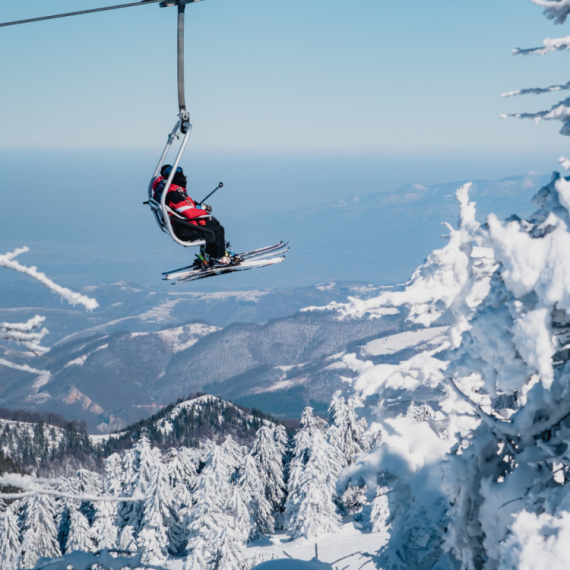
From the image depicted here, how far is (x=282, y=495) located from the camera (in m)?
39.4

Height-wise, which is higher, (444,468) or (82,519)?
(444,468)

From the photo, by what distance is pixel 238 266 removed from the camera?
1212 cm

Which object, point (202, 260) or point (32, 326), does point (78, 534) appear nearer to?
point (202, 260)

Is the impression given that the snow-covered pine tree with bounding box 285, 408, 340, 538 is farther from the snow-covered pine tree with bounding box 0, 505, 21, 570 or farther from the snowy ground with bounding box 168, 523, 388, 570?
the snow-covered pine tree with bounding box 0, 505, 21, 570

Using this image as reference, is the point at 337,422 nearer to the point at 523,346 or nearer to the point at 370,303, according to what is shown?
the point at 370,303

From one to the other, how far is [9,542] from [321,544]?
711 inches

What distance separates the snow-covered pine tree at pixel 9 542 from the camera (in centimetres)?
3291

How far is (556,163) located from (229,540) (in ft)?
79.0

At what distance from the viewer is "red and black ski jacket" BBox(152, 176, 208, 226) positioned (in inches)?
427

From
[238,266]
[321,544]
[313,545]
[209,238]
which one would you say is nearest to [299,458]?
[313,545]

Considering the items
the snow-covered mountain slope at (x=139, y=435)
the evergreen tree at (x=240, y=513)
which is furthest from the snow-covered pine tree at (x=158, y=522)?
the snow-covered mountain slope at (x=139, y=435)

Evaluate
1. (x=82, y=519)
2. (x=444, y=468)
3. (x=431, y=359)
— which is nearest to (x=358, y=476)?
(x=431, y=359)

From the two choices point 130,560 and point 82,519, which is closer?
point 130,560

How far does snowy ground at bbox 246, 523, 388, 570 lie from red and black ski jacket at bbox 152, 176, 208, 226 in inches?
870
